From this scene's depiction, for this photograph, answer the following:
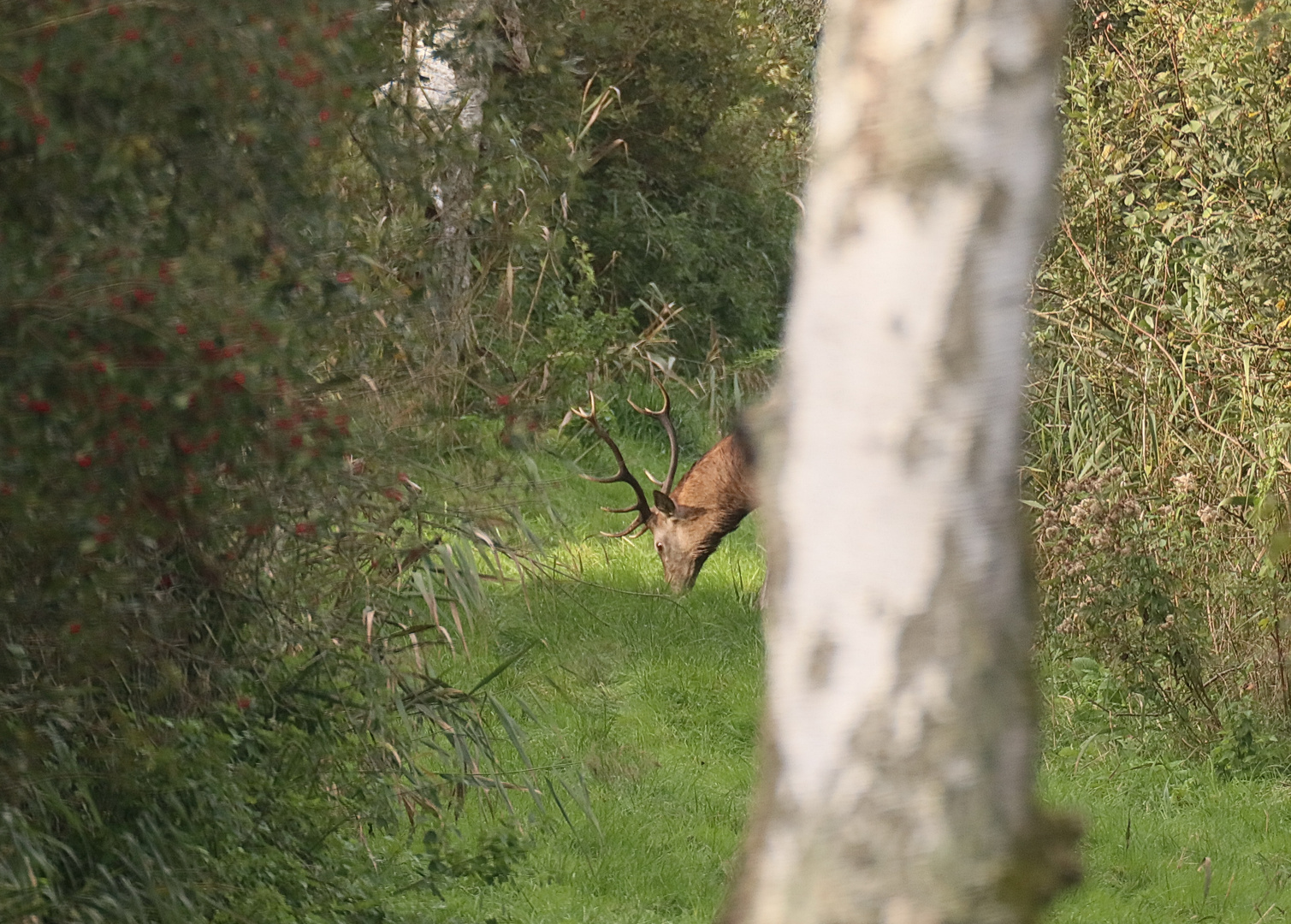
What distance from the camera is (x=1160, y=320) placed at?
9414mm

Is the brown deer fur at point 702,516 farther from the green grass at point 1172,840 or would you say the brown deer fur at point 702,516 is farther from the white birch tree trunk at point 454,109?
the white birch tree trunk at point 454,109

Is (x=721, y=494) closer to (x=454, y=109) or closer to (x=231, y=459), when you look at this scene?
(x=454, y=109)

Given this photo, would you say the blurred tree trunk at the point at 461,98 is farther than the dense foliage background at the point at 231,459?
Yes

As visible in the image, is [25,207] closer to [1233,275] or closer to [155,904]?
[155,904]

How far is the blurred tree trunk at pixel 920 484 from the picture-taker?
7.62ft

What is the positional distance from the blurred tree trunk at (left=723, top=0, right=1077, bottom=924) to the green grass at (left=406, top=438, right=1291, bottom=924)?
2786mm

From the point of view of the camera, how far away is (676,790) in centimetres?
707

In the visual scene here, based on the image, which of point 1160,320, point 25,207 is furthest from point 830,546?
point 1160,320

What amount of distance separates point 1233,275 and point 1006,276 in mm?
6606

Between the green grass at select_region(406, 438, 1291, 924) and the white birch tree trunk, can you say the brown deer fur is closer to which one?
the green grass at select_region(406, 438, 1291, 924)

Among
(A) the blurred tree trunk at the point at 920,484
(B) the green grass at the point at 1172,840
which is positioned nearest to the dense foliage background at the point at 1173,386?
(B) the green grass at the point at 1172,840

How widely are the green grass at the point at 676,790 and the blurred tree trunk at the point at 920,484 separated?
279 centimetres

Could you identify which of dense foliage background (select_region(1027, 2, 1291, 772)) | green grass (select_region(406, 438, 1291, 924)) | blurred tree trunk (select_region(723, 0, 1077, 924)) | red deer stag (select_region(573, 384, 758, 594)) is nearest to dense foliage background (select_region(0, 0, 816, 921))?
green grass (select_region(406, 438, 1291, 924))

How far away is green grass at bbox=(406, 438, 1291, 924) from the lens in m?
5.99
